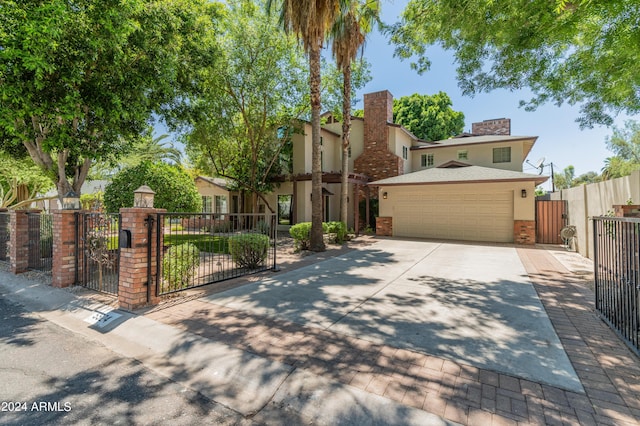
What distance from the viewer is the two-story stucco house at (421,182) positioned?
13.5 meters

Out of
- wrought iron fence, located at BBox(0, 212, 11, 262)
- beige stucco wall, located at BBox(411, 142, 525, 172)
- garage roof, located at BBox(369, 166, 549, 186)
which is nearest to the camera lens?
wrought iron fence, located at BBox(0, 212, 11, 262)

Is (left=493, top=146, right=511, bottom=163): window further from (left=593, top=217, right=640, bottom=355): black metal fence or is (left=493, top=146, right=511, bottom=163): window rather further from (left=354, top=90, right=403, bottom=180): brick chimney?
(left=593, top=217, right=640, bottom=355): black metal fence

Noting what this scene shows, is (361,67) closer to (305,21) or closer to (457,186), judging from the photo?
(305,21)

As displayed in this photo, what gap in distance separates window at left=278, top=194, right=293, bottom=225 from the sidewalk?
14.6 meters

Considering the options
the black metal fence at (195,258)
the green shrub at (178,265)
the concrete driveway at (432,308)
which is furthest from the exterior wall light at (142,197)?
the concrete driveway at (432,308)

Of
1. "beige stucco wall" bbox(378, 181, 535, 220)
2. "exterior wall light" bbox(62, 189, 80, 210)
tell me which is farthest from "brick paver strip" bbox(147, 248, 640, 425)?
"beige stucco wall" bbox(378, 181, 535, 220)

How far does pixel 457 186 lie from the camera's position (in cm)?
1450

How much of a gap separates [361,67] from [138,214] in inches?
582

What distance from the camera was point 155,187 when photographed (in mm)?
9414

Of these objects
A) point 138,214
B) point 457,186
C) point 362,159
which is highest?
point 362,159

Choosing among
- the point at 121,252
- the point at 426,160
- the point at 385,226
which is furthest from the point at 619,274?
the point at 426,160

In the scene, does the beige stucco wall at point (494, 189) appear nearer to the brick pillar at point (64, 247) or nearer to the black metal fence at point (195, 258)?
the black metal fence at point (195, 258)

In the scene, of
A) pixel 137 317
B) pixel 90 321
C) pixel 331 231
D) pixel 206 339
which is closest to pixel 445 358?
pixel 206 339

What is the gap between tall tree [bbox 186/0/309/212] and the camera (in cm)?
1325
